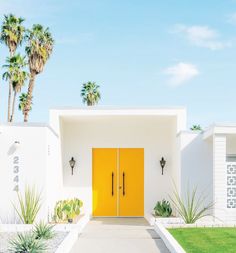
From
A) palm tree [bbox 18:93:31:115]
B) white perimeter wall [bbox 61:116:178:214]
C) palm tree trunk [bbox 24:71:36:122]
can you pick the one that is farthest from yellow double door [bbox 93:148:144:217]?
palm tree [bbox 18:93:31:115]

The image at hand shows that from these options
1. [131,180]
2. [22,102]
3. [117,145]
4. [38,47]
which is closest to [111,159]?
[117,145]

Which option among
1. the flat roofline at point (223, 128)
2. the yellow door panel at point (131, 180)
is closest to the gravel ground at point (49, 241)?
the flat roofline at point (223, 128)

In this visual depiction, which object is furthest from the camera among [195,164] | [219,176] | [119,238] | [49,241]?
[195,164]

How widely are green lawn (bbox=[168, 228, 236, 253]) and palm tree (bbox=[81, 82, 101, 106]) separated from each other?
107 ft

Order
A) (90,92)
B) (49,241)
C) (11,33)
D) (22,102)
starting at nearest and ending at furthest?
(49,241)
(11,33)
(22,102)
(90,92)

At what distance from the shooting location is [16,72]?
34.4 m

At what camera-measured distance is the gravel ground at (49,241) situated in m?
10.5

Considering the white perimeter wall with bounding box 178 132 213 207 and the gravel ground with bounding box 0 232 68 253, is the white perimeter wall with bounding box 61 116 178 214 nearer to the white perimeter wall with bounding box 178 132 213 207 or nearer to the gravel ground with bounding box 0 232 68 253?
the white perimeter wall with bounding box 178 132 213 207

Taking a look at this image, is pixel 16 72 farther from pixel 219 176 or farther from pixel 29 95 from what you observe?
pixel 219 176

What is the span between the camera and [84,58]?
2191 cm

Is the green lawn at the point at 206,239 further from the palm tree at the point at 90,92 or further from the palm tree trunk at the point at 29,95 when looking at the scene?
the palm tree at the point at 90,92

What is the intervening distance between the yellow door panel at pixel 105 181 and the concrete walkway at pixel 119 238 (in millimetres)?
1741

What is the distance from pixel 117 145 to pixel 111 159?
555 millimetres

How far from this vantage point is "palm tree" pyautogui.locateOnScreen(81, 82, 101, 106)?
1811 inches
